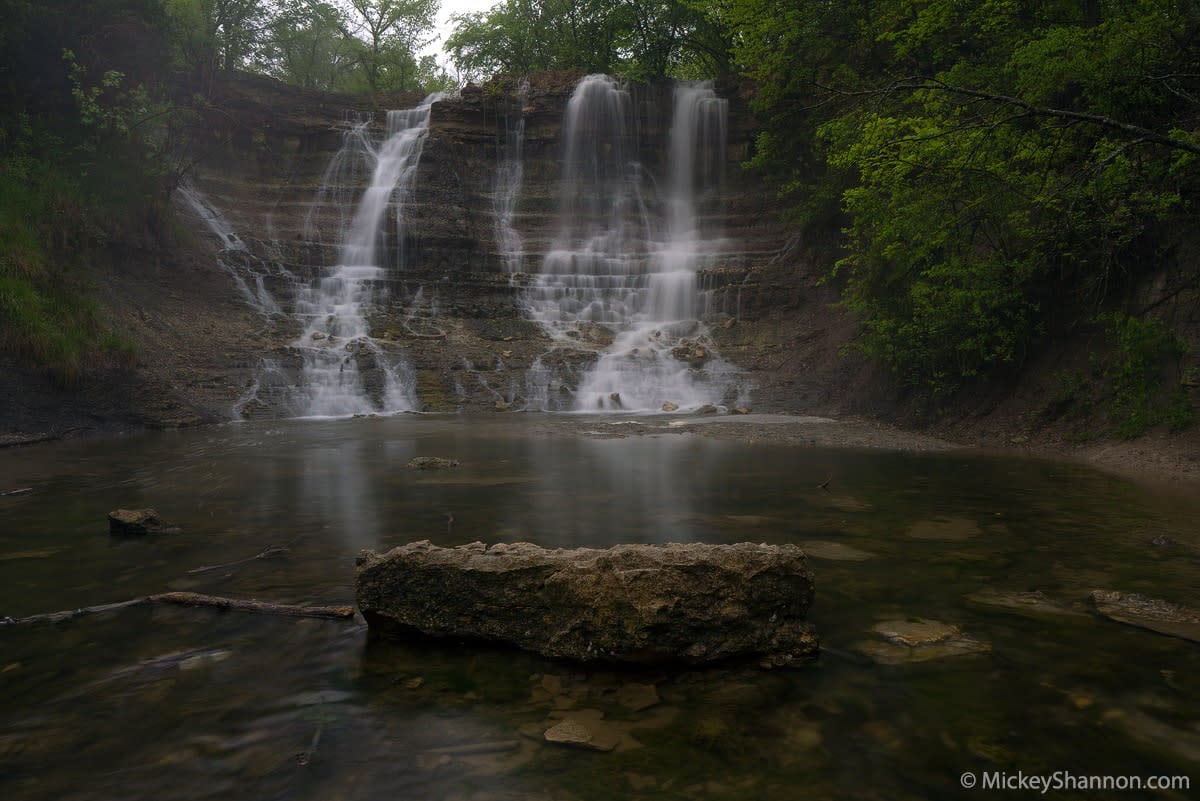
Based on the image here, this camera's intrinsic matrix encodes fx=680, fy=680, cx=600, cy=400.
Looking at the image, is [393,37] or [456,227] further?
[393,37]

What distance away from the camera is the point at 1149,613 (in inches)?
142

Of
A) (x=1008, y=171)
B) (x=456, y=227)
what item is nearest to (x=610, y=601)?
(x=1008, y=171)

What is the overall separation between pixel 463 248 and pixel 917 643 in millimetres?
26272

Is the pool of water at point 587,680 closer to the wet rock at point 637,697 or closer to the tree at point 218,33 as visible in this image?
the wet rock at point 637,697

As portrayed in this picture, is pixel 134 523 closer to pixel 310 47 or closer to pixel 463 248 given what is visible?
pixel 463 248

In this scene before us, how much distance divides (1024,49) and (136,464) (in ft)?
47.9

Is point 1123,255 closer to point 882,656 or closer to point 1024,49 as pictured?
point 1024,49

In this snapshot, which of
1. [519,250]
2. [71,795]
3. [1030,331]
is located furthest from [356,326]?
[71,795]

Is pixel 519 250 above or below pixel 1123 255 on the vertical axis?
above

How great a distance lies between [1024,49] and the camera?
10.4 meters

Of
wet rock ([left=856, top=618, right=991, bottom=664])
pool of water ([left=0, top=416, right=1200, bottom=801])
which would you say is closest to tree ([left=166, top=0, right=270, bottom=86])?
pool of water ([left=0, top=416, right=1200, bottom=801])

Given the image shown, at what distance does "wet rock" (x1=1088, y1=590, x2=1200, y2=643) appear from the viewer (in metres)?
3.41

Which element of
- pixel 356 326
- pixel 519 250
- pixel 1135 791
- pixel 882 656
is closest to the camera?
pixel 1135 791

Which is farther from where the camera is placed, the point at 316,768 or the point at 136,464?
the point at 136,464
